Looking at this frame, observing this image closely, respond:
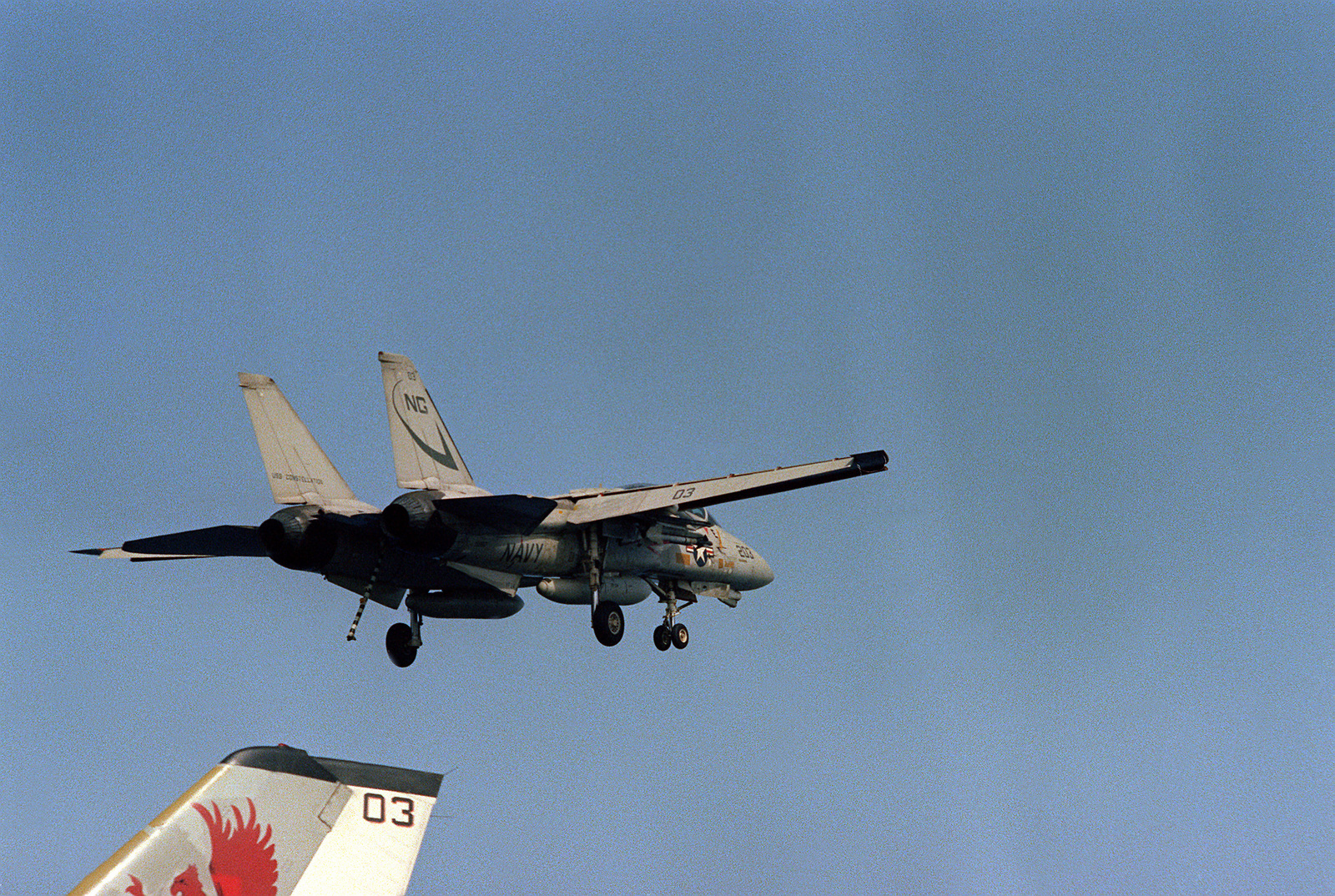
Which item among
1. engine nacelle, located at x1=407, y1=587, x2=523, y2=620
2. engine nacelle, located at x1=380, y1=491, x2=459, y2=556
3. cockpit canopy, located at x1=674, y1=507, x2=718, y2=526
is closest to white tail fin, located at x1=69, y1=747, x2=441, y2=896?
engine nacelle, located at x1=380, y1=491, x2=459, y2=556

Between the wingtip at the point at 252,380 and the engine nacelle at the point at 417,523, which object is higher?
the wingtip at the point at 252,380

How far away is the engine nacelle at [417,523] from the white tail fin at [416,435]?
6.84 ft

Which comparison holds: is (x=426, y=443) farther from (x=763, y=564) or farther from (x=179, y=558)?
(x=763, y=564)

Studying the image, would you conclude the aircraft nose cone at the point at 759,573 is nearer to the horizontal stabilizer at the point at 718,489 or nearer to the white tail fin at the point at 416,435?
the horizontal stabilizer at the point at 718,489

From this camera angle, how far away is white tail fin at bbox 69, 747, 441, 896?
45.1 ft

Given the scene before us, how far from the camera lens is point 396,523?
26484 mm

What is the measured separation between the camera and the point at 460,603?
3073cm

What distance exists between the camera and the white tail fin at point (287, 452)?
1075 inches

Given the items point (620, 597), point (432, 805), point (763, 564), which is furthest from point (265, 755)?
point (763, 564)

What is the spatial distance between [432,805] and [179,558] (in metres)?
17.1

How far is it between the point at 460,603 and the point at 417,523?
15.2 ft

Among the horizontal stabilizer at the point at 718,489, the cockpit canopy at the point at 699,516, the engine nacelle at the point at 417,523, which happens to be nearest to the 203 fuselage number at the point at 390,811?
the engine nacelle at the point at 417,523

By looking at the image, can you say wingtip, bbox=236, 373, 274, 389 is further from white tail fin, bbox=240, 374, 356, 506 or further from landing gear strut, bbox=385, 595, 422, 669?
landing gear strut, bbox=385, 595, 422, 669

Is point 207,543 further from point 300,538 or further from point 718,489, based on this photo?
point 718,489
